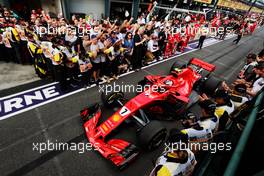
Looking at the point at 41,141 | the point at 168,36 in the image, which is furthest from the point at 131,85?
the point at 168,36

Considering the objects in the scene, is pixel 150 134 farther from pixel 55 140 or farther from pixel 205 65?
pixel 205 65

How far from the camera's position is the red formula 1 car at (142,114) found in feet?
12.0

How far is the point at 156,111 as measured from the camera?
4.90m

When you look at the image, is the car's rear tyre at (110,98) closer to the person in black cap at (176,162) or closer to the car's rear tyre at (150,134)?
the car's rear tyre at (150,134)

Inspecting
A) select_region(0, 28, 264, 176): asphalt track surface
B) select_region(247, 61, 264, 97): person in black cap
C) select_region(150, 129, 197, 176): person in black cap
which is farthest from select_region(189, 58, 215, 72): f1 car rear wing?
select_region(150, 129, 197, 176): person in black cap

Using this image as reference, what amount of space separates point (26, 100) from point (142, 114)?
3761 millimetres

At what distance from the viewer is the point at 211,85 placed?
6.38m

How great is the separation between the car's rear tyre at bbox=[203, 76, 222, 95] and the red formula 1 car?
2.33 feet

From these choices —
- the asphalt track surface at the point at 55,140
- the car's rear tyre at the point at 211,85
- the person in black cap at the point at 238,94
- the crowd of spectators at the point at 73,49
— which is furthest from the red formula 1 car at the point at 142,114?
the crowd of spectators at the point at 73,49

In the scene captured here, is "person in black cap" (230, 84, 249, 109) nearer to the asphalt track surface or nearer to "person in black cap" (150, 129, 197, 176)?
the asphalt track surface

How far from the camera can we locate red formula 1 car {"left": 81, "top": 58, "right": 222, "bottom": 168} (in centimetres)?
364

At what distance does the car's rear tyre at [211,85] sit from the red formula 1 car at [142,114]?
27.9 inches

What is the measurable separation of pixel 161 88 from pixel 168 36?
255 inches

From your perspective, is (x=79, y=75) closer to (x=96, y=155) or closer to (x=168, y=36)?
(x=96, y=155)
